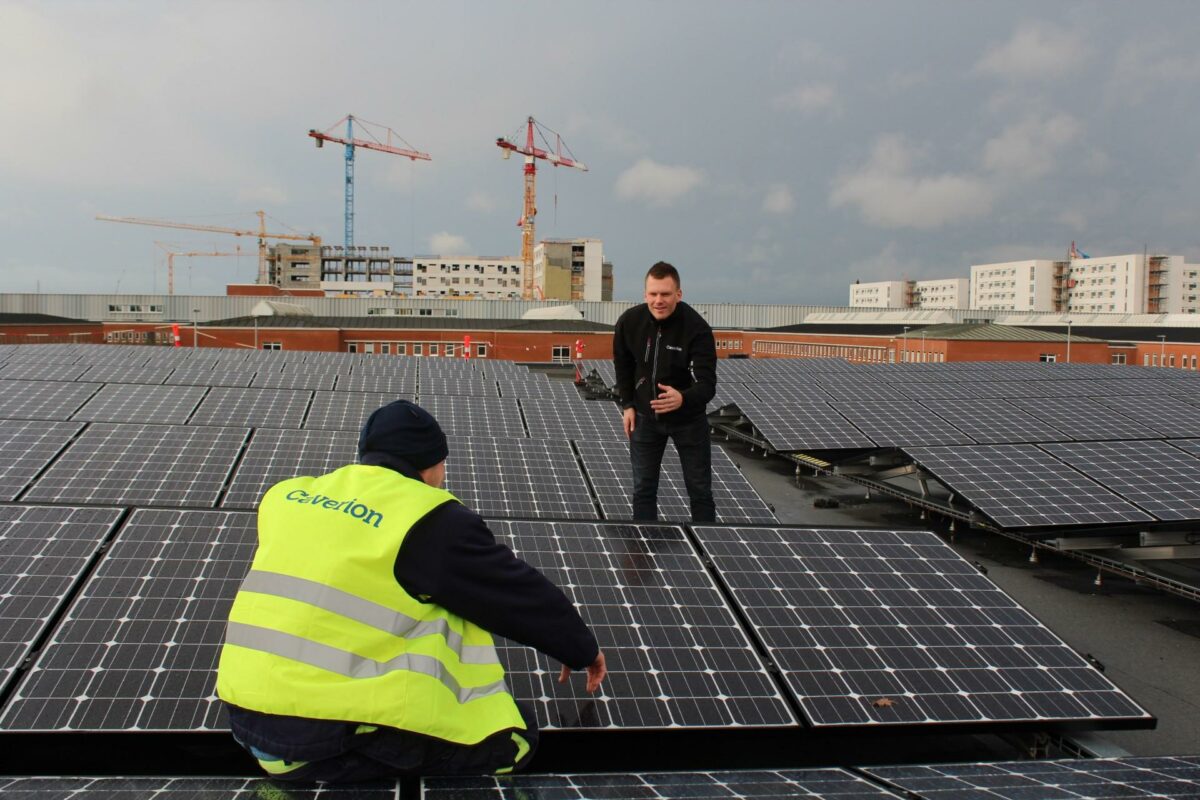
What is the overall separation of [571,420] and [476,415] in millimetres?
1897

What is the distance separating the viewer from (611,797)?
3.30 meters

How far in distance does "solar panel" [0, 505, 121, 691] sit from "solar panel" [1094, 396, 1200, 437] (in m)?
18.8

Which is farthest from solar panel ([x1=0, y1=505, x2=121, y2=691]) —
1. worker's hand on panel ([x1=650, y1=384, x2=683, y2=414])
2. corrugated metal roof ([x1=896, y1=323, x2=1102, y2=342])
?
corrugated metal roof ([x1=896, y1=323, x2=1102, y2=342])

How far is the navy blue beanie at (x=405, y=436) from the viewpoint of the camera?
3.54 m

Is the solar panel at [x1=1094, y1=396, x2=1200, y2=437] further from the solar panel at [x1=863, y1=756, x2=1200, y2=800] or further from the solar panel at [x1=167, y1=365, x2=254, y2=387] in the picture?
the solar panel at [x1=167, y1=365, x2=254, y2=387]

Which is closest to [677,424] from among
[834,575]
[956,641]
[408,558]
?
[834,575]

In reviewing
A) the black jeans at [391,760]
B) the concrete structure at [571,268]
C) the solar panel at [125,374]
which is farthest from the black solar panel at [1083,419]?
the concrete structure at [571,268]

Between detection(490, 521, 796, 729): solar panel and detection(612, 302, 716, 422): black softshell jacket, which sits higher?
detection(612, 302, 716, 422): black softshell jacket

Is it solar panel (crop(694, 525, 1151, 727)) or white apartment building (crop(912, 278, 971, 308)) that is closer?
solar panel (crop(694, 525, 1151, 727))

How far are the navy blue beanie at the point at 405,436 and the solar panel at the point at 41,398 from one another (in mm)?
12863

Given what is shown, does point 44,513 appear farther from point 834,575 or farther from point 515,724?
point 834,575

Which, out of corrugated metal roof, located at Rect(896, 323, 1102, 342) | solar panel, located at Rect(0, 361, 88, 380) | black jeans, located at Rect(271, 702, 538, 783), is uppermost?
corrugated metal roof, located at Rect(896, 323, 1102, 342)

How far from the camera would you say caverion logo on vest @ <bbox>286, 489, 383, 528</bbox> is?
3.15 meters

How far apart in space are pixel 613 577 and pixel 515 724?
244 cm
